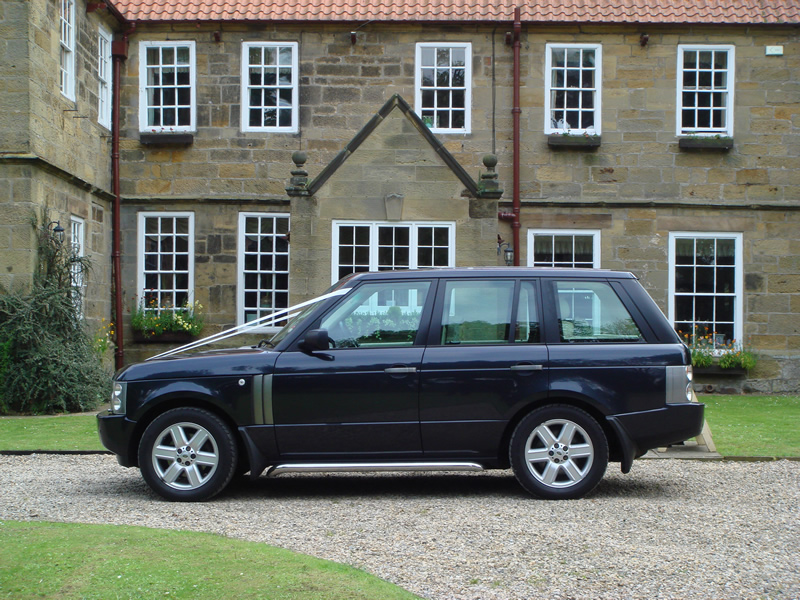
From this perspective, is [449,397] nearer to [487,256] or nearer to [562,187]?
[487,256]

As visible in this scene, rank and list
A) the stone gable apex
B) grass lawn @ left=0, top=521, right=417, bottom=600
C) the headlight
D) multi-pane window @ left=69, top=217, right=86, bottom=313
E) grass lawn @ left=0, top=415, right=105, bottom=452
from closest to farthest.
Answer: grass lawn @ left=0, top=521, right=417, bottom=600
the headlight
grass lawn @ left=0, top=415, right=105, bottom=452
multi-pane window @ left=69, top=217, right=86, bottom=313
the stone gable apex

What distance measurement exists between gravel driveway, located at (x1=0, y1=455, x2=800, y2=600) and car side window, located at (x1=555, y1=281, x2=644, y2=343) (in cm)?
124

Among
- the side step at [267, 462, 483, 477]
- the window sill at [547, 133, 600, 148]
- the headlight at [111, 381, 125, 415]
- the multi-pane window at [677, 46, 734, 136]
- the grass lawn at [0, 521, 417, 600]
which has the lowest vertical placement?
the grass lawn at [0, 521, 417, 600]

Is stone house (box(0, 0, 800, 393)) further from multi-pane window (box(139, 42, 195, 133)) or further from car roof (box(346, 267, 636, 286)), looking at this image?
car roof (box(346, 267, 636, 286))

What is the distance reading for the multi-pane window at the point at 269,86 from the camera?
1797 centimetres

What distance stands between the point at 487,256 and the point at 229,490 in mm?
7694

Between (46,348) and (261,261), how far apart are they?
4.86m

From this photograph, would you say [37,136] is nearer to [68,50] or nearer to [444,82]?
[68,50]

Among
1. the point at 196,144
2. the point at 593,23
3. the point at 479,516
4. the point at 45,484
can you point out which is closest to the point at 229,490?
the point at 45,484

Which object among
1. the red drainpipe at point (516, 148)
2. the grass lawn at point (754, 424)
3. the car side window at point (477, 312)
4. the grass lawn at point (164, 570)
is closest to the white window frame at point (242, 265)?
the red drainpipe at point (516, 148)

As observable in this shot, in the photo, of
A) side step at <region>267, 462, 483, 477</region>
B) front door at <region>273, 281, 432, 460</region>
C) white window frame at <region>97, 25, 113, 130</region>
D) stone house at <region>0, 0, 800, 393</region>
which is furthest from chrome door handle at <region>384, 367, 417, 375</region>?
white window frame at <region>97, 25, 113, 130</region>

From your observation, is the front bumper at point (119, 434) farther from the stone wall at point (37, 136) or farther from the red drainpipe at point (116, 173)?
the red drainpipe at point (116, 173)

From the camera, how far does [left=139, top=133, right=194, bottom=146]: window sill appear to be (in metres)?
17.8

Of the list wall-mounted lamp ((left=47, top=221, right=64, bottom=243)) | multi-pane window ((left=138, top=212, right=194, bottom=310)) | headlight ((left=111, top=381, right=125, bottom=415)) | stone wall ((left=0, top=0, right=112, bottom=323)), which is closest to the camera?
headlight ((left=111, top=381, right=125, bottom=415))
